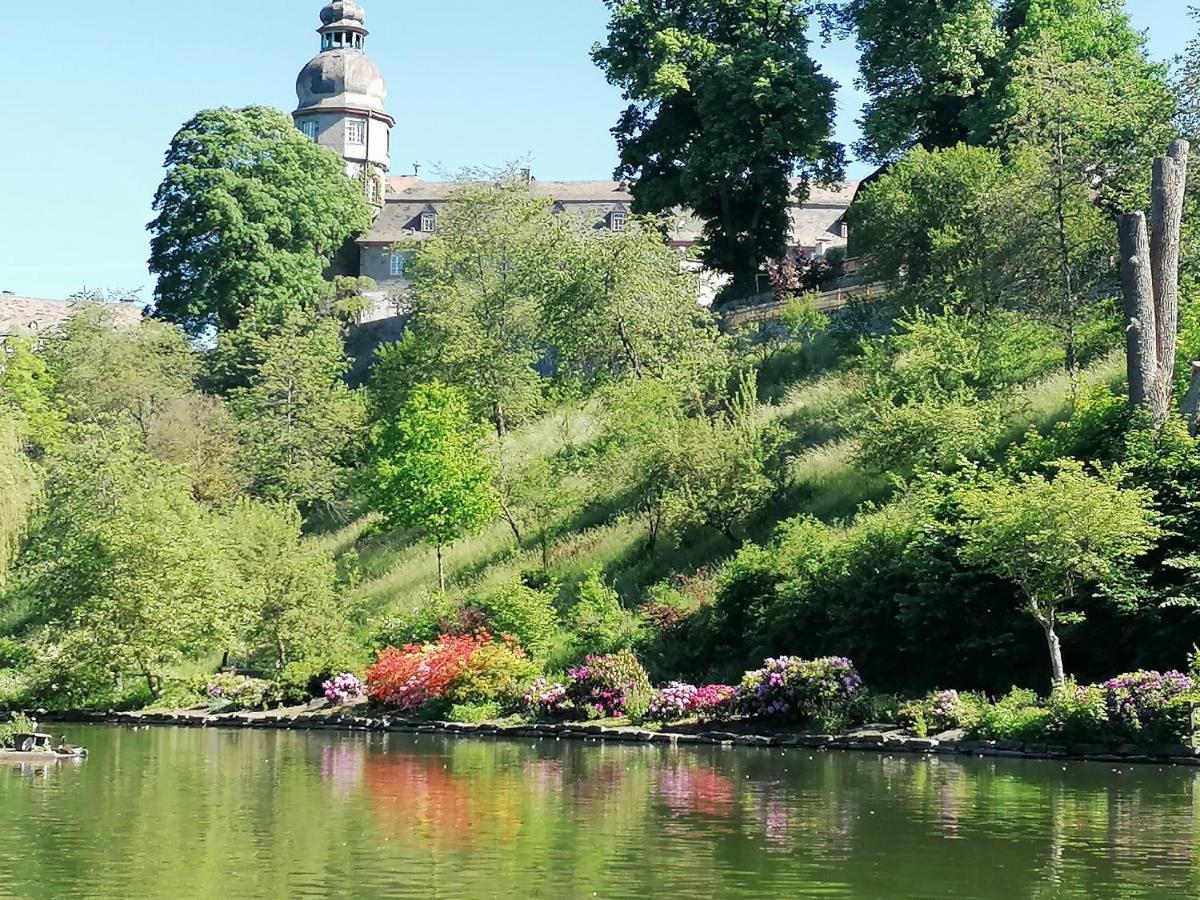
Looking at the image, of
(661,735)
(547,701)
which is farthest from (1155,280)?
(547,701)

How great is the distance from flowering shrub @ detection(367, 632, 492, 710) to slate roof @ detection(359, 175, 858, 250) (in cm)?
6476

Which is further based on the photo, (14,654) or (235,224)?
(235,224)

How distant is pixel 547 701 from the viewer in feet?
114

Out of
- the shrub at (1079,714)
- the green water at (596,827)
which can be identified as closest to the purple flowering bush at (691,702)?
the green water at (596,827)

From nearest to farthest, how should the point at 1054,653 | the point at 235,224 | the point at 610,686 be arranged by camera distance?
the point at 1054,653
the point at 610,686
the point at 235,224

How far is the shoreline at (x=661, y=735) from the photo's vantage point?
87.6ft

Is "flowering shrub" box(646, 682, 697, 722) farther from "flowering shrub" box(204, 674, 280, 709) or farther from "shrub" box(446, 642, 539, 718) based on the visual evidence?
"flowering shrub" box(204, 674, 280, 709)

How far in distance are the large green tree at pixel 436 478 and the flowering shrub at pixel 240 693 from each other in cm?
687

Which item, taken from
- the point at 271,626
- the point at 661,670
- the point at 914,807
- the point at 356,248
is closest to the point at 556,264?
the point at 271,626

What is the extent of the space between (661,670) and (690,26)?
3121cm

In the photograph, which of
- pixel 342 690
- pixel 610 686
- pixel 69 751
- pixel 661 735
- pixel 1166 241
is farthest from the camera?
pixel 342 690

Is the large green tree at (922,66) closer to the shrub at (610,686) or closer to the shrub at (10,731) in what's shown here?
the shrub at (610,686)

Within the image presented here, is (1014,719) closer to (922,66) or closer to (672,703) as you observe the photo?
(672,703)

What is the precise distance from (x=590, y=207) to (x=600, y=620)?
7522 cm
